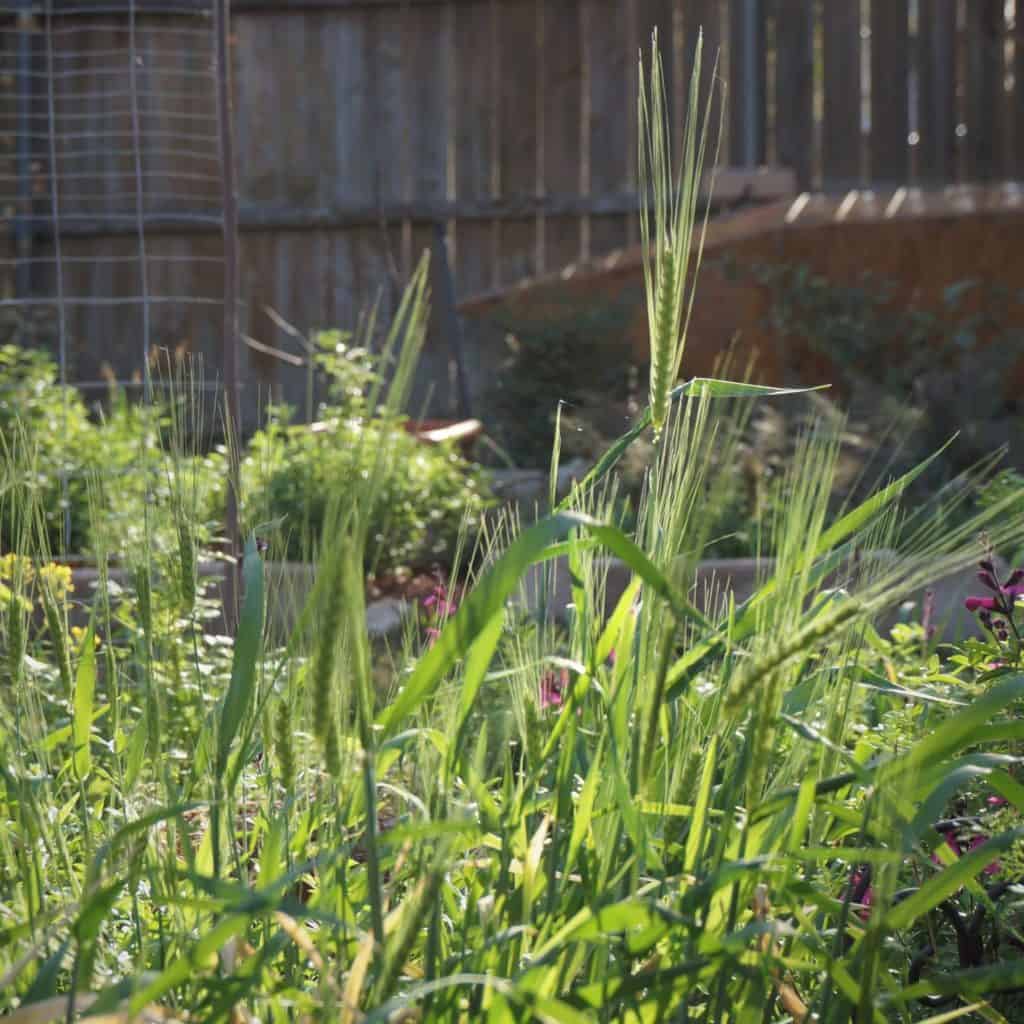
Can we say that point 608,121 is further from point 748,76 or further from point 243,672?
point 243,672

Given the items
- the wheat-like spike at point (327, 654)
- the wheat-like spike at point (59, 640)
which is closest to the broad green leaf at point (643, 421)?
the wheat-like spike at point (327, 654)

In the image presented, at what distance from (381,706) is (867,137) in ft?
22.1

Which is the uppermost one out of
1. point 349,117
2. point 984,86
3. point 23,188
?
point 984,86

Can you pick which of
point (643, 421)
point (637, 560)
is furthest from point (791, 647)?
point (643, 421)

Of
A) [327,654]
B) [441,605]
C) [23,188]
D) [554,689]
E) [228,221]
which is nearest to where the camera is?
[327,654]

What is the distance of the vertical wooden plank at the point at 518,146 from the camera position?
25.1ft

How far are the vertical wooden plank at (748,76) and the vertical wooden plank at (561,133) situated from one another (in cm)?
84

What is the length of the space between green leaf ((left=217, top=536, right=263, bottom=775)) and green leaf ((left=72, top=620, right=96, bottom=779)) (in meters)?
0.20

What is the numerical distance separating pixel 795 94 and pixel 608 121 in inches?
39.9

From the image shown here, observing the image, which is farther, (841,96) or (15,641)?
(841,96)

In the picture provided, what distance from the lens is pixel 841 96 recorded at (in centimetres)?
761

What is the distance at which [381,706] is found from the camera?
163cm

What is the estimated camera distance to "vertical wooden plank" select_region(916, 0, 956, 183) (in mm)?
7590

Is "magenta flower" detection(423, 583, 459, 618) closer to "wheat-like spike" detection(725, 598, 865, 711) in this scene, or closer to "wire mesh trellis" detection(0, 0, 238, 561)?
"wheat-like spike" detection(725, 598, 865, 711)
